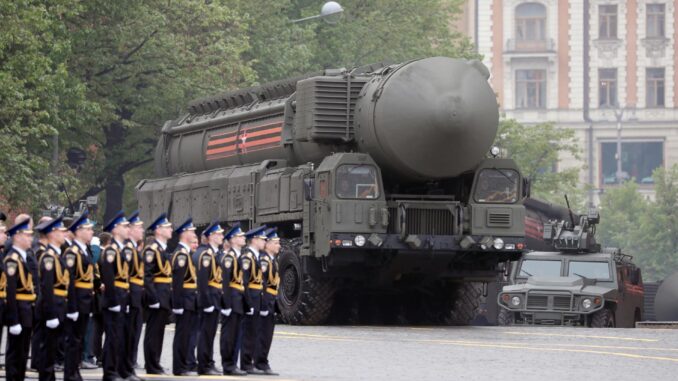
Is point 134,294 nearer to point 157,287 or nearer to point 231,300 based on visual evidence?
point 157,287

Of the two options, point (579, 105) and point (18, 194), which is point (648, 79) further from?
point (18, 194)

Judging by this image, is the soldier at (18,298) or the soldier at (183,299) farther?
the soldier at (183,299)

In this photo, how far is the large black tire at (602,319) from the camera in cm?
3612

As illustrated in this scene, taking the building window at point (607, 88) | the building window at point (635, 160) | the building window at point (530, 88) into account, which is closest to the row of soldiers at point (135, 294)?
the building window at point (635, 160)

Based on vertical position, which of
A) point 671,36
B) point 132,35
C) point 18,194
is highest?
point 671,36

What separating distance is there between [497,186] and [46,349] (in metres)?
13.9

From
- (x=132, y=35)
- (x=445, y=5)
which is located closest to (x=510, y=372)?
(x=132, y=35)

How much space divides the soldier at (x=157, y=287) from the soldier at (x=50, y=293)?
165 cm

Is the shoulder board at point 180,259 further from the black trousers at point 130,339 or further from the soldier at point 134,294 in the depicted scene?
the black trousers at point 130,339

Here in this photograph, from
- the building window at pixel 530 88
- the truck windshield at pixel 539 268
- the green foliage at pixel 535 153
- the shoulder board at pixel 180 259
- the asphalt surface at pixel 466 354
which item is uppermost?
the building window at pixel 530 88

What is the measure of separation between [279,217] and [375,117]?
294cm

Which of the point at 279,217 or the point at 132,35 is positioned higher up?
the point at 132,35

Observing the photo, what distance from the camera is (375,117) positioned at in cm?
3119

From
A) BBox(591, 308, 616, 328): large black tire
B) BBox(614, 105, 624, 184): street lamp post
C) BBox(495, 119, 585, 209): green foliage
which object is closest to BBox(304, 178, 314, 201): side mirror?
BBox(591, 308, 616, 328): large black tire
